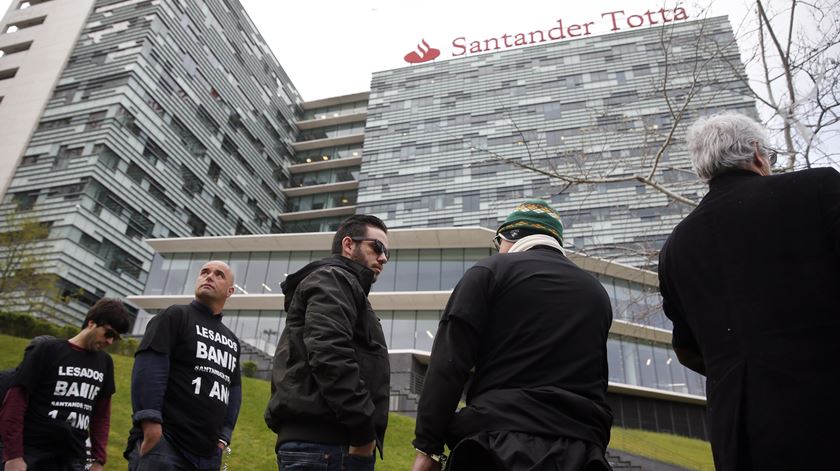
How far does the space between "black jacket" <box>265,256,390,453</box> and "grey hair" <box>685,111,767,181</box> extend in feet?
6.13

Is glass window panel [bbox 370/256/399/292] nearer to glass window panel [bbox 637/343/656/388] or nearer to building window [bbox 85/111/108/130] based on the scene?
glass window panel [bbox 637/343/656/388]

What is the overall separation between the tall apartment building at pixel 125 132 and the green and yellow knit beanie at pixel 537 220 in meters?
32.9

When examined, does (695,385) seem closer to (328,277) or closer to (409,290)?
(409,290)

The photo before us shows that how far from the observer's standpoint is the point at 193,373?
388 cm

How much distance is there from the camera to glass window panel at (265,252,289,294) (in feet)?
107

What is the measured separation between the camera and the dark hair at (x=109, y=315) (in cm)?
452

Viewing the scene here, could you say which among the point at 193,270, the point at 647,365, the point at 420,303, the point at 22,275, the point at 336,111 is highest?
the point at 336,111

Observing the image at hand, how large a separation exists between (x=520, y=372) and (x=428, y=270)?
93.3 ft

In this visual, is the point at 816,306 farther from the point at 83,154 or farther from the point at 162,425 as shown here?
the point at 83,154

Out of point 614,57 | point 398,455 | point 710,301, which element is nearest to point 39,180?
point 398,455

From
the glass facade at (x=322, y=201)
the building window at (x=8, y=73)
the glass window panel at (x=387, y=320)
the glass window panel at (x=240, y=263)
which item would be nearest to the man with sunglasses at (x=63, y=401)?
the glass window panel at (x=387, y=320)

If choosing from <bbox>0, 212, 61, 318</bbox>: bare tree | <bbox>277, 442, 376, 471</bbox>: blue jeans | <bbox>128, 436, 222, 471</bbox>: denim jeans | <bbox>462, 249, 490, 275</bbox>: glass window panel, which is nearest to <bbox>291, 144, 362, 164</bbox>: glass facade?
<bbox>462, 249, 490, 275</bbox>: glass window panel

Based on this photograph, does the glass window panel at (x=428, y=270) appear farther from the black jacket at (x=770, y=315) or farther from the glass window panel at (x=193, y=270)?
the black jacket at (x=770, y=315)

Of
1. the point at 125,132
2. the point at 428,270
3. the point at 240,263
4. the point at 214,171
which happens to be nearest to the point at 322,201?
the point at 214,171
